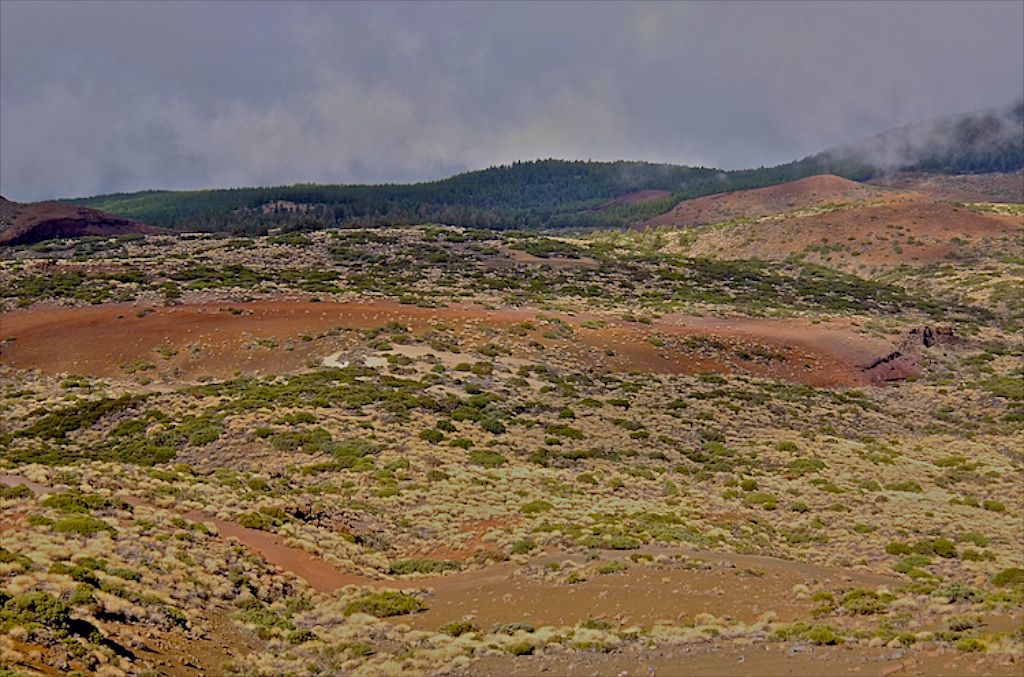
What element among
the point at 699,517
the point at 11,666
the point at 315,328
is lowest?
the point at 699,517

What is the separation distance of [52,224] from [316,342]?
102 m

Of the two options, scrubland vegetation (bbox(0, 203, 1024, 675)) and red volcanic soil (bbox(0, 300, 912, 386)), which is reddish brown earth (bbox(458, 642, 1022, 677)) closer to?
scrubland vegetation (bbox(0, 203, 1024, 675))

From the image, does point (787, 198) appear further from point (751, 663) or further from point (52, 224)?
point (751, 663)

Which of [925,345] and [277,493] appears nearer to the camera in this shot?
[277,493]

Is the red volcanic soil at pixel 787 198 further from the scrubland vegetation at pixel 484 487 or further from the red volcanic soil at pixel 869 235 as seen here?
the scrubland vegetation at pixel 484 487

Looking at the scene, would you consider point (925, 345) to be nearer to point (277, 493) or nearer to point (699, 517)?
point (699, 517)

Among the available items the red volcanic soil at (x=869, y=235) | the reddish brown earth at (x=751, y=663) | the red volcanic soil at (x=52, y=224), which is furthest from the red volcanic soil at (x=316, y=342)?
the red volcanic soil at (x=52, y=224)

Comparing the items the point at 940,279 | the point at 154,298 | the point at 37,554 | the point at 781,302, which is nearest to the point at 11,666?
the point at 37,554

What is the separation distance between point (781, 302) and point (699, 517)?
55.0m

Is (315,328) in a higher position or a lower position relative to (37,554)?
higher

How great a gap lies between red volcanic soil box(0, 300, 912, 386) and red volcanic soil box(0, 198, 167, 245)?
7584 cm

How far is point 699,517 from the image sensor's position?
3133cm

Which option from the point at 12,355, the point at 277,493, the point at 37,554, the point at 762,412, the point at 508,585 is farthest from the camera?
the point at 12,355

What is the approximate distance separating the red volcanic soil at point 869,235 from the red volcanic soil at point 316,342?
177 feet
